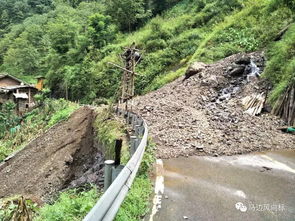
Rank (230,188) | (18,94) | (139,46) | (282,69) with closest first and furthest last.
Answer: (230,188), (282,69), (139,46), (18,94)

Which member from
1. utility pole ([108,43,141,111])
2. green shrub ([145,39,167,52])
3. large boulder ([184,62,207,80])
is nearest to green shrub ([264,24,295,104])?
large boulder ([184,62,207,80])

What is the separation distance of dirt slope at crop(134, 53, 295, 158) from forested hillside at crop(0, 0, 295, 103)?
6.37 ft

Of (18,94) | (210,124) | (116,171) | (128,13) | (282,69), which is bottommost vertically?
(18,94)

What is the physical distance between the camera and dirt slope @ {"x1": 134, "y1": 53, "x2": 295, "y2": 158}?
820cm

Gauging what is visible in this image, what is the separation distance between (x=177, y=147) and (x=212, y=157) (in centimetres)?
115

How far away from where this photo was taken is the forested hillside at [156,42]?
17.9 meters

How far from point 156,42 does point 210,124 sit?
75.3ft

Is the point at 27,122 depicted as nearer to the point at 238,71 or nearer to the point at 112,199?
the point at 238,71

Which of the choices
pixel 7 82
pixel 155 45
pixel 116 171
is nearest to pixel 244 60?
pixel 116 171

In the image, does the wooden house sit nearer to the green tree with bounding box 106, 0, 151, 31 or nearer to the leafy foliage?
the leafy foliage

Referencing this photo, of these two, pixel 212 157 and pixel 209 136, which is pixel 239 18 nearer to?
pixel 209 136

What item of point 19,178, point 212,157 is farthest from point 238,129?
point 19,178

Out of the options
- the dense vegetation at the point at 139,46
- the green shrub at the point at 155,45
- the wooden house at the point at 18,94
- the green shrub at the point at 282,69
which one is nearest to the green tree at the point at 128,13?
the dense vegetation at the point at 139,46

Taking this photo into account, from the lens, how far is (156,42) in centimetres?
3155
